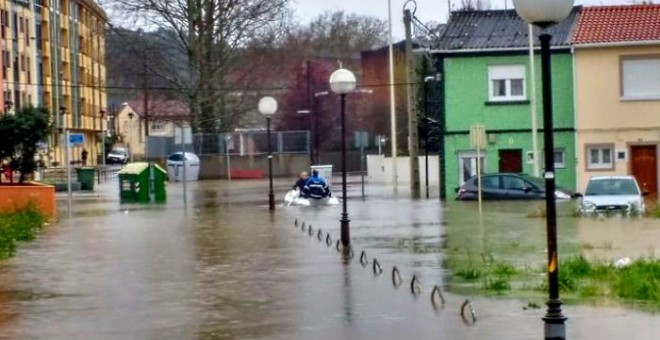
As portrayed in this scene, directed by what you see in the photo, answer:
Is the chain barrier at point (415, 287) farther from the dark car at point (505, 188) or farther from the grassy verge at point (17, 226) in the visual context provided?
the dark car at point (505, 188)

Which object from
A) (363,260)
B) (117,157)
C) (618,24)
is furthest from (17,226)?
(117,157)

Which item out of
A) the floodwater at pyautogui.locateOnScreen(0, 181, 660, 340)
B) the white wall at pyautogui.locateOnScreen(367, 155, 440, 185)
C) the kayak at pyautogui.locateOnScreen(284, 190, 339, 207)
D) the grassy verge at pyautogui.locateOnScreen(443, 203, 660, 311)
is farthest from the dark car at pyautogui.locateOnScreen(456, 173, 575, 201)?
the white wall at pyautogui.locateOnScreen(367, 155, 440, 185)

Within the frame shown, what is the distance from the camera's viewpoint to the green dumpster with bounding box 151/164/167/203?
46781mm

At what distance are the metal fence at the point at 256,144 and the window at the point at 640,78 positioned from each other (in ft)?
96.4

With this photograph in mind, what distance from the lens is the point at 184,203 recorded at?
44.4m

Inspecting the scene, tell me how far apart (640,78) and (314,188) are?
13006 mm

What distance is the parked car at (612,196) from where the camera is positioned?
1320 inches

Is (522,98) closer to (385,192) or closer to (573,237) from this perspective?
(385,192)

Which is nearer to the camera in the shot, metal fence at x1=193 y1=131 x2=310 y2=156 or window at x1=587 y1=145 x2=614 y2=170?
window at x1=587 y1=145 x2=614 y2=170

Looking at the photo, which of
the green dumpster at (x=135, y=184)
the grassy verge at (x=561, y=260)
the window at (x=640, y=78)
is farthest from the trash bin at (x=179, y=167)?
the grassy verge at (x=561, y=260)

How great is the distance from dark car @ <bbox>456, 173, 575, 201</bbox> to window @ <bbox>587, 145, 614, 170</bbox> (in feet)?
11.9

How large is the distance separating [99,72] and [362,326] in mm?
93465

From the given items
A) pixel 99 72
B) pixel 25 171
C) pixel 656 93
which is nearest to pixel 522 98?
pixel 656 93

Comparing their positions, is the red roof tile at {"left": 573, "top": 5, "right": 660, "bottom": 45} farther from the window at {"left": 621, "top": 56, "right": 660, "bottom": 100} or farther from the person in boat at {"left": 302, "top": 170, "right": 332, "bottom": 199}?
the person in boat at {"left": 302, "top": 170, "right": 332, "bottom": 199}
